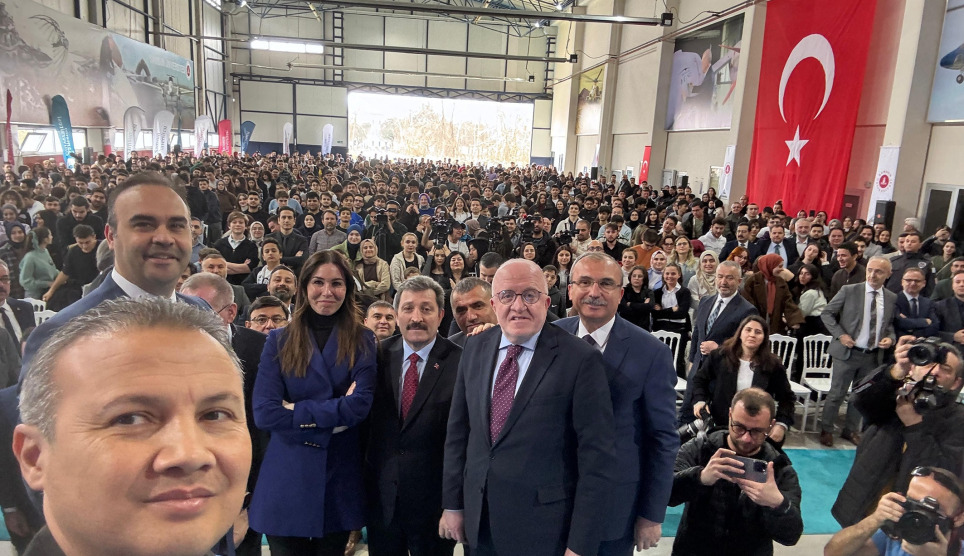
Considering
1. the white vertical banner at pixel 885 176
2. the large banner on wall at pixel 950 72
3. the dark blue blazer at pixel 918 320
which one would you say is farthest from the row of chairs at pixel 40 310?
the large banner on wall at pixel 950 72

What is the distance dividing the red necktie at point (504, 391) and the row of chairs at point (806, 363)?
3.11 m

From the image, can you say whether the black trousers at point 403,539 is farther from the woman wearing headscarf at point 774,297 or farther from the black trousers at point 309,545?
the woman wearing headscarf at point 774,297

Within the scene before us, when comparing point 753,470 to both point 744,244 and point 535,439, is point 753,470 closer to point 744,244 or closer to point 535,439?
point 535,439

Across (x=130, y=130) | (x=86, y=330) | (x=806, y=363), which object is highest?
(x=130, y=130)

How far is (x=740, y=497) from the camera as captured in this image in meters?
2.17

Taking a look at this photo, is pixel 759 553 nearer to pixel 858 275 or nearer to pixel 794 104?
pixel 858 275

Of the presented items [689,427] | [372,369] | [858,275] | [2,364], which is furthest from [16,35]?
[858,275]

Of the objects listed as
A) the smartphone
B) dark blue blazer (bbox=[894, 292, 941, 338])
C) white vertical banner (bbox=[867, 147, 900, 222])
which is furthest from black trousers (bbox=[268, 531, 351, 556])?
white vertical banner (bbox=[867, 147, 900, 222])

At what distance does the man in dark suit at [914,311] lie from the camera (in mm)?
4410

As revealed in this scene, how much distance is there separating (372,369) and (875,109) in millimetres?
9891

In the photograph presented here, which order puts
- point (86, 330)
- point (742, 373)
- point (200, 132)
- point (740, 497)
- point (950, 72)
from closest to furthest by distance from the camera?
point (86, 330)
point (740, 497)
point (742, 373)
point (950, 72)
point (200, 132)

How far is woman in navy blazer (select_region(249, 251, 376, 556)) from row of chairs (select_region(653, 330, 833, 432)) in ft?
10.7

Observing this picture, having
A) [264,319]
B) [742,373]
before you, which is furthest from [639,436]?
[264,319]

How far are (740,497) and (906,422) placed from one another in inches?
32.6
